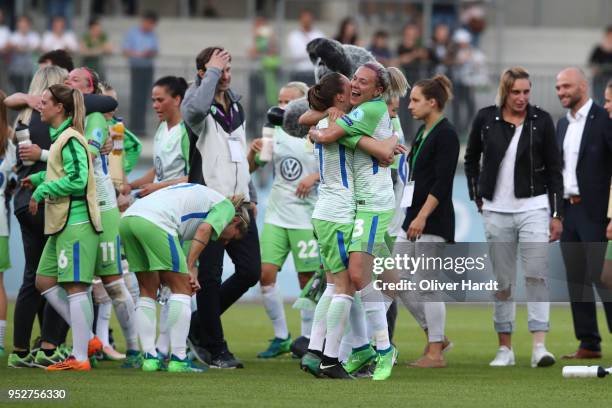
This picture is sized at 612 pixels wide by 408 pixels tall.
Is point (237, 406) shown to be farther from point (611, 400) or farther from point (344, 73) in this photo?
point (344, 73)

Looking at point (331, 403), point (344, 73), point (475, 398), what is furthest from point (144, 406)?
point (344, 73)

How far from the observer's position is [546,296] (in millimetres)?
11039

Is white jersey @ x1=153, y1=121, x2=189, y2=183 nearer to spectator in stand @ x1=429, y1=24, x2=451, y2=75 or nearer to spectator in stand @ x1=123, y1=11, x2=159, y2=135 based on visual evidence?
spectator in stand @ x1=123, y1=11, x2=159, y2=135

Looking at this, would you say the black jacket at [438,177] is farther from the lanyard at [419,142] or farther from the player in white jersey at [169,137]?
the player in white jersey at [169,137]

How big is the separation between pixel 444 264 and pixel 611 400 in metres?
2.49

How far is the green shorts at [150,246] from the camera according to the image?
9664 mm

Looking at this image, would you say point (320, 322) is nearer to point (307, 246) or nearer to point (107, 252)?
point (107, 252)

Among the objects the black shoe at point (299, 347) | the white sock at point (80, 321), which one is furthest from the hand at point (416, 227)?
the white sock at point (80, 321)

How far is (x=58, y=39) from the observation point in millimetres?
21438

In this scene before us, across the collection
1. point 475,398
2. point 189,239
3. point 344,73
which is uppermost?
point 344,73

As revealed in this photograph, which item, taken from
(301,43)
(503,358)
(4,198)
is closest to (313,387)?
(503,358)

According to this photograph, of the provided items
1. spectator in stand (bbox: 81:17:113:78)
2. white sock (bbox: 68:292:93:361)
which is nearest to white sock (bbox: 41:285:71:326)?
white sock (bbox: 68:292:93:361)

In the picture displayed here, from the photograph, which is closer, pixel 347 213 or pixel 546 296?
pixel 347 213

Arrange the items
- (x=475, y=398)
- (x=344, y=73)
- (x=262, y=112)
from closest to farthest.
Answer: (x=475, y=398), (x=344, y=73), (x=262, y=112)
